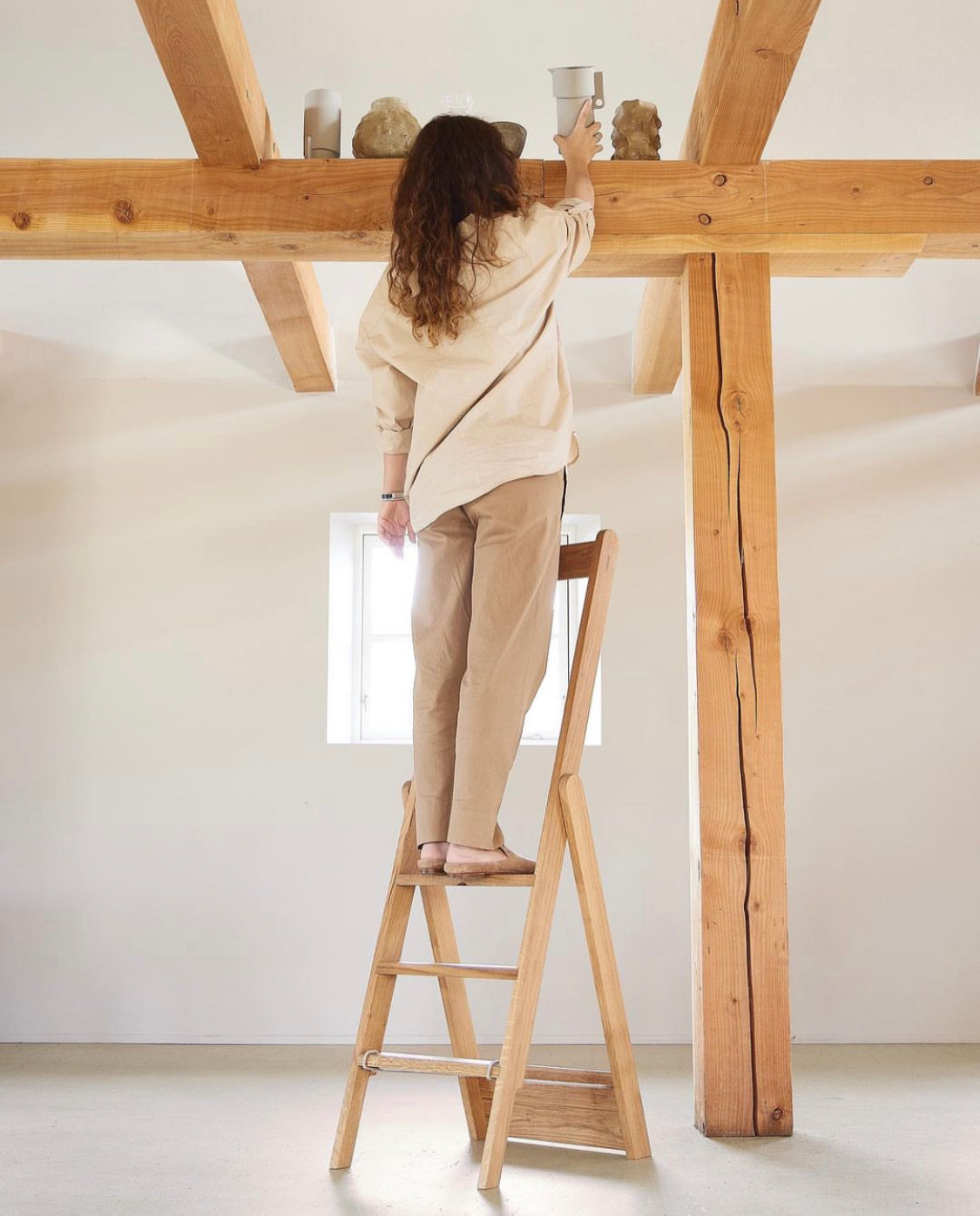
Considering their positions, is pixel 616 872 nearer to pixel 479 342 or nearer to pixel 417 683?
pixel 417 683

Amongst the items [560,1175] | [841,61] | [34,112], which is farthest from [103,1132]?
[841,61]

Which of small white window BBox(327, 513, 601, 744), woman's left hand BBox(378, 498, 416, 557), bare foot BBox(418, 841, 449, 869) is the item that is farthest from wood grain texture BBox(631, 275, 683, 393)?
bare foot BBox(418, 841, 449, 869)

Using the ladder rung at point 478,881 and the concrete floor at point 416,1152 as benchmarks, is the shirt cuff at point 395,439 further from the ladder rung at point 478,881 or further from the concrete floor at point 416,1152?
the concrete floor at point 416,1152

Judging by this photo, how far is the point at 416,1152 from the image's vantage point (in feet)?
7.82

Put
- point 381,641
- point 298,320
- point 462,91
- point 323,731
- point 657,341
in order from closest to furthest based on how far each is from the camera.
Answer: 1. point 462,91
2. point 298,320
3. point 657,341
4. point 323,731
5. point 381,641

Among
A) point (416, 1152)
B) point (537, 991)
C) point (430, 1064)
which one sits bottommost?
point (416, 1152)

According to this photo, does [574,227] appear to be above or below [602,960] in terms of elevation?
above

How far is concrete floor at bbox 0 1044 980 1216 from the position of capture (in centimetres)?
204

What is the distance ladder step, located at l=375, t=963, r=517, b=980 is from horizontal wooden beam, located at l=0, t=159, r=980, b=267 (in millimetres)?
1569

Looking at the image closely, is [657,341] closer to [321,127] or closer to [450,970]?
[321,127]

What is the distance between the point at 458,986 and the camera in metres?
2.43

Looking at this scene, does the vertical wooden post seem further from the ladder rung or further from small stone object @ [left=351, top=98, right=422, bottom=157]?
small stone object @ [left=351, top=98, right=422, bottom=157]

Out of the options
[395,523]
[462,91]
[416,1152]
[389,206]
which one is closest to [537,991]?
[416,1152]

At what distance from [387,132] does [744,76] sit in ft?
2.65
